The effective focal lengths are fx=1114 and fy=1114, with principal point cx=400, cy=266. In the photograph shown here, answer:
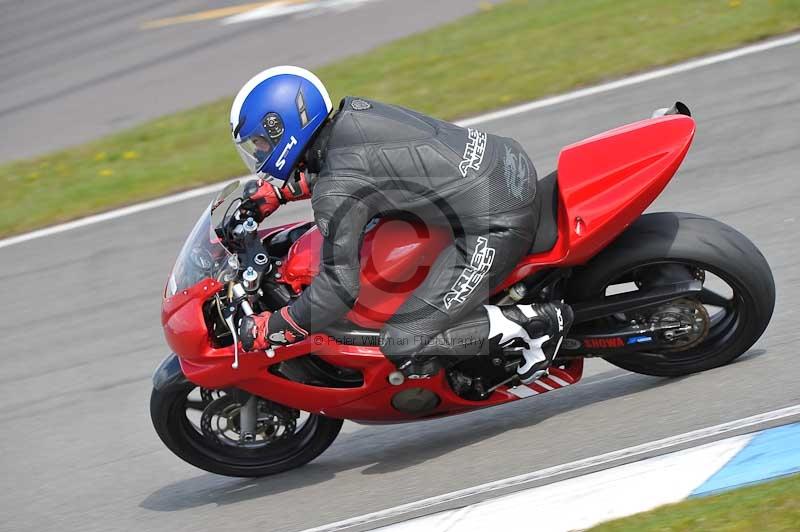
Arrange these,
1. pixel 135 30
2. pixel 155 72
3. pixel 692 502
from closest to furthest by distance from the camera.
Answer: pixel 692 502, pixel 155 72, pixel 135 30

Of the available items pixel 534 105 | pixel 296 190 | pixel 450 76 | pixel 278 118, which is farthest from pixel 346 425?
pixel 450 76

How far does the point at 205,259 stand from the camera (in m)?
4.92

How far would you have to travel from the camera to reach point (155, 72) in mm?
13203

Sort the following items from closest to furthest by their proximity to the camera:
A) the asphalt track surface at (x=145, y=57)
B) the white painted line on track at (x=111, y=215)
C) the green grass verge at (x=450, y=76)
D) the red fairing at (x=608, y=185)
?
the red fairing at (x=608, y=185) < the white painted line on track at (x=111, y=215) < the green grass verge at (x=450, y=76) < the asphalt track surface at (x=145, y=57)

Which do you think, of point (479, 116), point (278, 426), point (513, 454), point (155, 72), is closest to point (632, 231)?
point (513, 454)

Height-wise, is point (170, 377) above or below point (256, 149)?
below

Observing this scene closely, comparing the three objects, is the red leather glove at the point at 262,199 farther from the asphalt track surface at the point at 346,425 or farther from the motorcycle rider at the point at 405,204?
the asphalt track surface at the point at 346,425

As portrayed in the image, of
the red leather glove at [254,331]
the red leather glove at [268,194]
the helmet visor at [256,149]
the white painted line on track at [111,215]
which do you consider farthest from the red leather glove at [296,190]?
the white painted line on track at [111,215]

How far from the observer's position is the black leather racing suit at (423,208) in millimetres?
4527

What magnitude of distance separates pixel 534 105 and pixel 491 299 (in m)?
4.58

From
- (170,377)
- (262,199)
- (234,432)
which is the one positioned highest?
(262,199)

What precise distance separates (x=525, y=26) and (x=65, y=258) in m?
5.56

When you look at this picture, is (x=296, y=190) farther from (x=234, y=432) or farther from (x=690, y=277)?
(x=690, y=277)

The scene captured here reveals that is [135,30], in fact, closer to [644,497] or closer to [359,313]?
[359,313]
